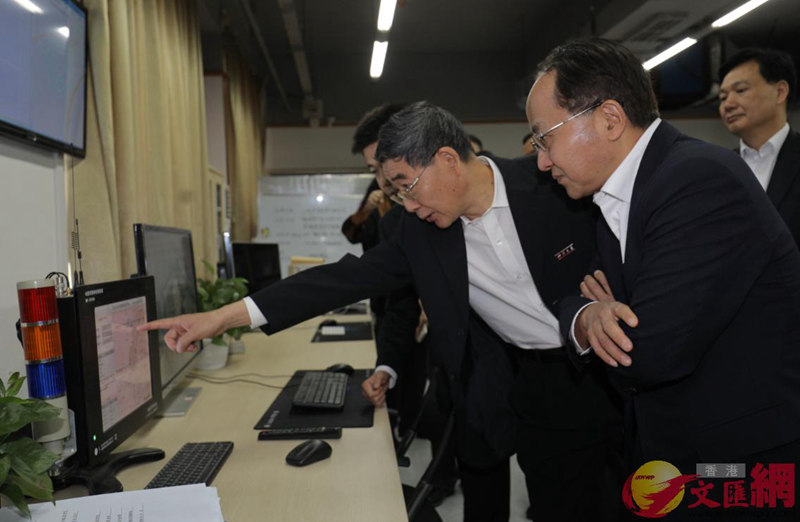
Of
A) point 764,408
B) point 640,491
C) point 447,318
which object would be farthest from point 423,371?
point 764,408

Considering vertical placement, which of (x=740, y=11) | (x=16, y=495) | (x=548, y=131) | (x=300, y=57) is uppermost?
(x=300, y=57)

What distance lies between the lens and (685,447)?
986mm

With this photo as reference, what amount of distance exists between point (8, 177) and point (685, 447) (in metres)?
1.85

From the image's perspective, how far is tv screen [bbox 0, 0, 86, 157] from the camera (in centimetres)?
161

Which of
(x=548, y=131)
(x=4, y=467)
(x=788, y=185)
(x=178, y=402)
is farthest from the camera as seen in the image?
(x=788, y=185)

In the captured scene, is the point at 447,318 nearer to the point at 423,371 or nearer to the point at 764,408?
the point at 764,408

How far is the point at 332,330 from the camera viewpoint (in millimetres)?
2955

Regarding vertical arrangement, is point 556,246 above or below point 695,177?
below

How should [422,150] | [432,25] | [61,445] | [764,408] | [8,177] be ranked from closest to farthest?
[764,408]
[61,445]
[422,150]
[8,177]
[432,25]

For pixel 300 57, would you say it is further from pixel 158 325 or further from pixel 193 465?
pixel 193 465

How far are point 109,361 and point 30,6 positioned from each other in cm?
126

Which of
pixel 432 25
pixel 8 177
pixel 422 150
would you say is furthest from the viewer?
pixel 432 25

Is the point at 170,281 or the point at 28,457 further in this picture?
the point at 170,281
